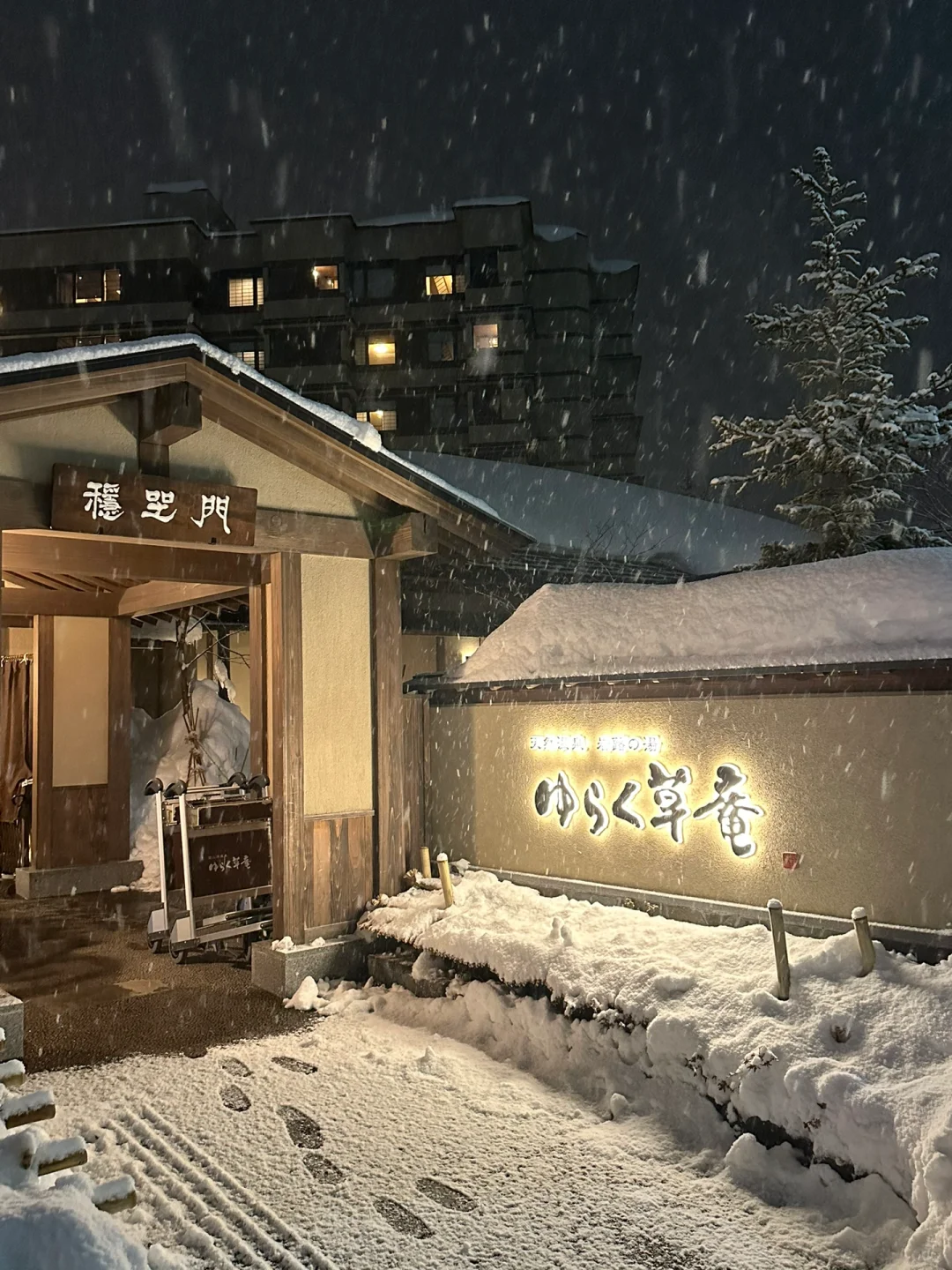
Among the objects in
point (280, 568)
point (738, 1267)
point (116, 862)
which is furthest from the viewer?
point (116, 862)

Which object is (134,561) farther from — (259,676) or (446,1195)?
(446,1195)

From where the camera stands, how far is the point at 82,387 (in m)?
7.86

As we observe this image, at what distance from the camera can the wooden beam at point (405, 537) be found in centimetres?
980

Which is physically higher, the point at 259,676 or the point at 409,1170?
the point at 259,676

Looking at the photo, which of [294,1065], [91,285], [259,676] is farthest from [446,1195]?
[91,285]

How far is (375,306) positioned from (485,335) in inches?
192

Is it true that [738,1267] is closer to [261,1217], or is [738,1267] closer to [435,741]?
[261,1217]

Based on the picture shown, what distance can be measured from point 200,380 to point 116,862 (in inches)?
352

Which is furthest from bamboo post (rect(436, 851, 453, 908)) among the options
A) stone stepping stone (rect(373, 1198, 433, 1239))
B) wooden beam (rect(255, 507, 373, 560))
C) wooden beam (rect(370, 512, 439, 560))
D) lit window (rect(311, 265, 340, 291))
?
lit window (rect(311, 265, 340, 291))

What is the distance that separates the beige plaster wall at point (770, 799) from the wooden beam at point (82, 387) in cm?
458

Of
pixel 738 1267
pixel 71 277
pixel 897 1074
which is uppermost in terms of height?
pixel 71 277

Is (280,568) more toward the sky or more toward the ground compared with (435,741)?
more toward the sky

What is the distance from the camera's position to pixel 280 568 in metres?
9.41

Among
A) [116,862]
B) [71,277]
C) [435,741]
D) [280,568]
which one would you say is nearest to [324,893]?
[435,741]
